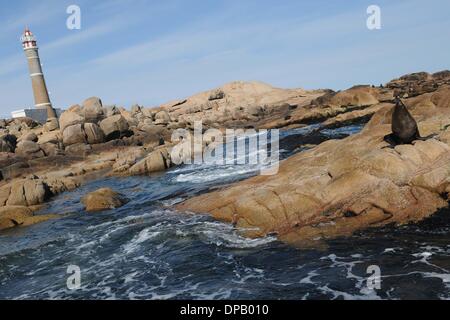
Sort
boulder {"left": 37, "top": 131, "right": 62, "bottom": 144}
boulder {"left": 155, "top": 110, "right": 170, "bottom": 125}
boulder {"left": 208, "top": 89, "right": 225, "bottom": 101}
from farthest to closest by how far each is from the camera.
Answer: boulder {"left": 208, "top": 89, "right": 225, "bottom": 101}
boulder {"left": 155, "top": 110, "right": 170, "bottom": 125}
boulder {"left": 37, "top": 131, "right": 62, "bottom": 144}

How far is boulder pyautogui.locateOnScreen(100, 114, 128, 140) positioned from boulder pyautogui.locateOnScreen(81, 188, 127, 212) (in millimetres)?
26045

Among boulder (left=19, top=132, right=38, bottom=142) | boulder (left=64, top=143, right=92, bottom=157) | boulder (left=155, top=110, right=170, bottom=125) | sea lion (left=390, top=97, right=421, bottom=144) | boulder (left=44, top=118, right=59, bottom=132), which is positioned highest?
sea lion (left=390, top=97, right=421, bottom=144)

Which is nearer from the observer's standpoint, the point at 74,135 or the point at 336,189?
the point at 336,189

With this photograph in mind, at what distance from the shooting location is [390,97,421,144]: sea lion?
15664 mm

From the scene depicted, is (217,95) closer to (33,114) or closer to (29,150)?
(33,114)

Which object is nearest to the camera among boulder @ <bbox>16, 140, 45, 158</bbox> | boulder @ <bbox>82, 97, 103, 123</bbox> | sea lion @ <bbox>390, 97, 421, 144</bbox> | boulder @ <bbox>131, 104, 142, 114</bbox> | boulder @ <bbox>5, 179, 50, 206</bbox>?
sea lion @ <bbox>390, 97, 421, 144</bbox>

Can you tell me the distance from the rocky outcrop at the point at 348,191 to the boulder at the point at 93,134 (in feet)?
112

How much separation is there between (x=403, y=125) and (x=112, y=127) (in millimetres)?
39225

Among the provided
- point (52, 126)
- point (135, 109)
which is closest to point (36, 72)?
point (135, 109)

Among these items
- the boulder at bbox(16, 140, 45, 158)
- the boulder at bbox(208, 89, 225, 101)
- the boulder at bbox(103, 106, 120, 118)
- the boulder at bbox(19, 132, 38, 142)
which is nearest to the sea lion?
the boulder at bbox(16, 140, 45, 158)

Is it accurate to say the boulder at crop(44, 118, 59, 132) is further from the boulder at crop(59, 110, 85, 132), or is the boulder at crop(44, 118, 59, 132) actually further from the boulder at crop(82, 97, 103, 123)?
the boulder at crop(82, 97, 103, 123)

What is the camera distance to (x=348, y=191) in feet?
49.1
